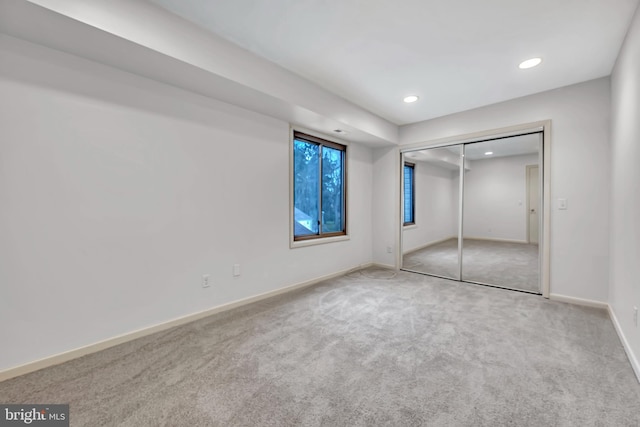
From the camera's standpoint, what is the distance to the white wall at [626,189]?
1.85 metres

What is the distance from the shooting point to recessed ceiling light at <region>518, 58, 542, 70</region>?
8.58 feet

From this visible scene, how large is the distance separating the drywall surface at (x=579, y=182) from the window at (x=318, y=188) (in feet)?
8.71

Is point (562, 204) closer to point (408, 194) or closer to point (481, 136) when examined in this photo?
point (481, 136)

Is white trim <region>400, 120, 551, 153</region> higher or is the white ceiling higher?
the white ceiling

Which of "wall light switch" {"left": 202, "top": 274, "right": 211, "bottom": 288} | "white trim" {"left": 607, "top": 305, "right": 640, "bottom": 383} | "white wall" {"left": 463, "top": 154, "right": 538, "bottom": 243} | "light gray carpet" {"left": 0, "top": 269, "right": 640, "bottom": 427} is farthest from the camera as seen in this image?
"white wall" {"left": 463, "top": 154, "right": 538, "bottom": 243}

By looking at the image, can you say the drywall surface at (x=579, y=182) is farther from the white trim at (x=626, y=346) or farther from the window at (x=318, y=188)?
the window at (x=318, y=188)

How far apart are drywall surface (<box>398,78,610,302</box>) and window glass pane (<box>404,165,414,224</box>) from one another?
1.86m

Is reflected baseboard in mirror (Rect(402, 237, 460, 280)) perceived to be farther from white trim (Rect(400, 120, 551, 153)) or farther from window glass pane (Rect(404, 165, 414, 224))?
white trim (Rect(400, 120, 551, 153))

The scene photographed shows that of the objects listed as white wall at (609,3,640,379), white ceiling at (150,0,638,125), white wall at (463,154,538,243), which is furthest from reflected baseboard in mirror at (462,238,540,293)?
white ceiling at (150,0,638,125)

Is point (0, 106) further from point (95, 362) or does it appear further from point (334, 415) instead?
point (334, 415)

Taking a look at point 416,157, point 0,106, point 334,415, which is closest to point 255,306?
point 334,415

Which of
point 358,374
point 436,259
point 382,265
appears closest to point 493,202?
point 436,259

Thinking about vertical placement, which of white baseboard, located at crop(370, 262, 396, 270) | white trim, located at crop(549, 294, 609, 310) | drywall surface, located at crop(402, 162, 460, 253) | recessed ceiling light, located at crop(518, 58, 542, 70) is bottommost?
white trim, located at crop(549, 294, 609, 310)

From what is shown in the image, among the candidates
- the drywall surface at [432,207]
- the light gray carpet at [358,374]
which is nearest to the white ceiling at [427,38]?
Result: the drywall surface at [432,207]
